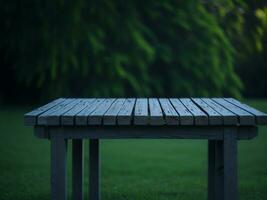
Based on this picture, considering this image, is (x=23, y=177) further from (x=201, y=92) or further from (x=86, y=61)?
(x=201, y=92)

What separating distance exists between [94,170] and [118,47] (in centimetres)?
1205

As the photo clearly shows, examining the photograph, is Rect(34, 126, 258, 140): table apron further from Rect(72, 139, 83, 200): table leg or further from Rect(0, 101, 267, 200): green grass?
Answer: Rect(0, 101, 267, 200): green grass

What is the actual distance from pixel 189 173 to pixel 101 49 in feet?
30.2

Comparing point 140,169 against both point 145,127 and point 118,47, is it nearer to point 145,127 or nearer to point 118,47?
point 145,127

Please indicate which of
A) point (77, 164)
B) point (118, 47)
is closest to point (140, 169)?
point (77, 164)

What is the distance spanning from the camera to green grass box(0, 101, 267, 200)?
5.92 metres

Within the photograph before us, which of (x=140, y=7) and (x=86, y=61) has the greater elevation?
(x=140, y=7)

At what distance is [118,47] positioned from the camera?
55.9ft

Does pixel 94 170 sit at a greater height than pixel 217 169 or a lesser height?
lesser

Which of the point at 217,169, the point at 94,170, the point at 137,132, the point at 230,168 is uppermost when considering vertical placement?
the point at 137,132

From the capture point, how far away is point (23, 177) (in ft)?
22.5

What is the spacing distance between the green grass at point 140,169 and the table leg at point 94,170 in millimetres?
433

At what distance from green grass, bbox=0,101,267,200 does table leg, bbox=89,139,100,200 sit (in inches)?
17.1

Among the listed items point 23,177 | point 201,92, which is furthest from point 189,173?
point 201,92
